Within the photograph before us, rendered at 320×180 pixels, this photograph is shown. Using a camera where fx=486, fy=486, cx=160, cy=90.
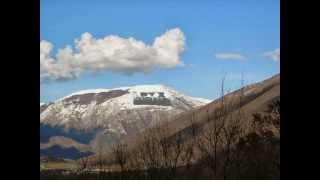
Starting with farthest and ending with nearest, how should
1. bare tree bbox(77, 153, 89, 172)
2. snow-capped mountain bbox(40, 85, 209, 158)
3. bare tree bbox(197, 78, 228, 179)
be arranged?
snow-capped mountain bbox(40, 85, 209, 158), bare tree bbox(77, 153, 89, 172), bare tree bbox(197, 78, 228, 179)

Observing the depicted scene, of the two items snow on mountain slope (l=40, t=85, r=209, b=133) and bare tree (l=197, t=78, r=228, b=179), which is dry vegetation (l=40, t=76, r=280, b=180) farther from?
snow on mountain slope (l=40, t=85, r=209, b=133)

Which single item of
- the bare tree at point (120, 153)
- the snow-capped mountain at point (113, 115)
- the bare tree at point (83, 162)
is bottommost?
the bare tree at point (83, 162)

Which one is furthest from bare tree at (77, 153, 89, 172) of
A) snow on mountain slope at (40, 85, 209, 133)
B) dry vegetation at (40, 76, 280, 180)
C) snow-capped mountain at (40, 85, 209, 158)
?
snow on mountain slope at (40, 85, 209, 133)

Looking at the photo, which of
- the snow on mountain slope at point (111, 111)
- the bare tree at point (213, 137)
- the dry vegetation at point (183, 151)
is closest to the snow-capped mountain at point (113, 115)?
the snow on mountain slope at point (111, 111)

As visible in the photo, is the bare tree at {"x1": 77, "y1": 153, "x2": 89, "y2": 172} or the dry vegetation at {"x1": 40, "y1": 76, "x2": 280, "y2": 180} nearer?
the dry vegetation at {"x1": 40, "y1": 76, "x2": 280, "y2": 180}

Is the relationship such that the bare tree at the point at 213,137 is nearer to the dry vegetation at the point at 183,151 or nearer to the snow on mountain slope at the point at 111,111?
the dry vegetation at the point at 183,151

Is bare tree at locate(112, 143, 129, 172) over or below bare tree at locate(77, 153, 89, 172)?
over

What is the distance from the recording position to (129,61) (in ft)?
111

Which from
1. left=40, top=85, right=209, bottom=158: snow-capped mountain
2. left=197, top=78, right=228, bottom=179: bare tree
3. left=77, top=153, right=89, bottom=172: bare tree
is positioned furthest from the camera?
left=40, top=85, right=209, bottom=158: snow-capped mountain

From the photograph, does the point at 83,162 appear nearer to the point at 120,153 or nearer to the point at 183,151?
the point at 120,153

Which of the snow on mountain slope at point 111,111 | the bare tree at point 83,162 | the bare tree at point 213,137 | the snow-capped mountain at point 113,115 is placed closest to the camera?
the bare tree at point 213,137

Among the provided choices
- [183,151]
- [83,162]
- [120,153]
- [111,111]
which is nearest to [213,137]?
[183,151]
